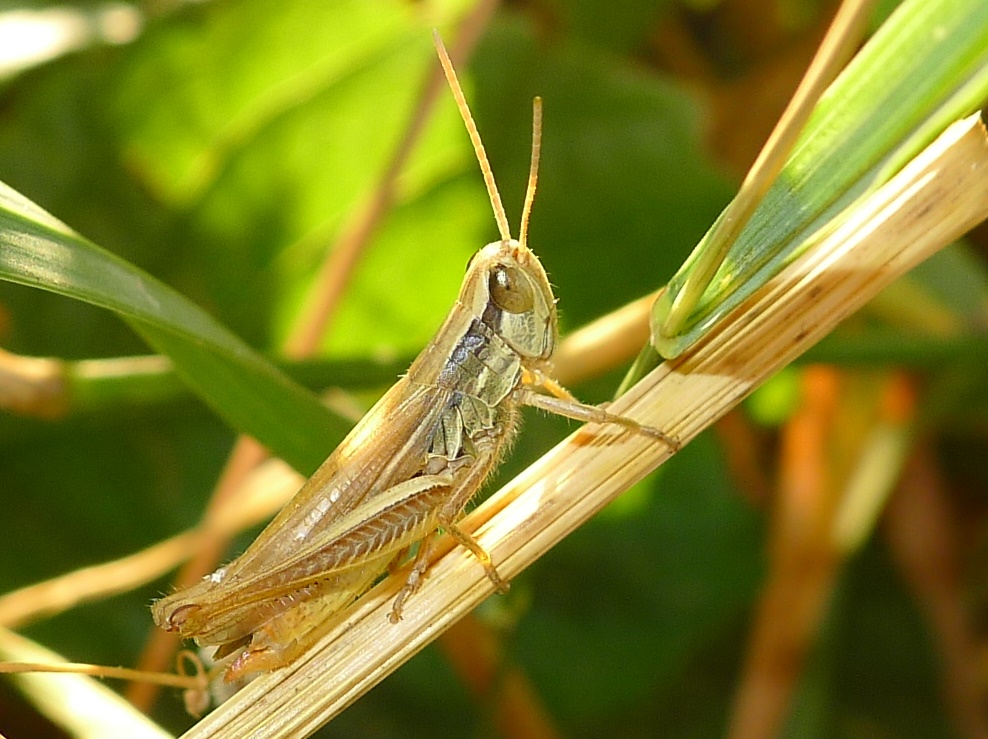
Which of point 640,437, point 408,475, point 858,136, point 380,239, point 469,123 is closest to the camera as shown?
point 858,136

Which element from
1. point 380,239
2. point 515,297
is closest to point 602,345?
point 515,297

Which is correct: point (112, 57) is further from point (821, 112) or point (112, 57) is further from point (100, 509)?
point (821, 112)

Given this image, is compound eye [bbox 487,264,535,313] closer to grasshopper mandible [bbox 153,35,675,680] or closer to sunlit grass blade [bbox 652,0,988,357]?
Result: grasshopper mandible [bbox 153,35,675,680]

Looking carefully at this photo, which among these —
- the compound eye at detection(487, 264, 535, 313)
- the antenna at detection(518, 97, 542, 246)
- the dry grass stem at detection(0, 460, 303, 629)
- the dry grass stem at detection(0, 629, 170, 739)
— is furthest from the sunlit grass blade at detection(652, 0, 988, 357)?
the dry grass stem at detection(0, 460, 303, 629)

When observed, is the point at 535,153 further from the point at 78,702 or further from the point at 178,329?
the point at 78,702

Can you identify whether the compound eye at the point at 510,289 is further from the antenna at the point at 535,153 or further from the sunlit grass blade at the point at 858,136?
the sunlit grass blade at the point at 858,136

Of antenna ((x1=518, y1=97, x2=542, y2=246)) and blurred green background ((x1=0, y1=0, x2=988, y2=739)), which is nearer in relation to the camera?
antenna ((x1=518, y1=97, x2=542, y2=246))

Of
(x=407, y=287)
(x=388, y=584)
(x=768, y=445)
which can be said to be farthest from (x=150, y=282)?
(x=768, y=445)
